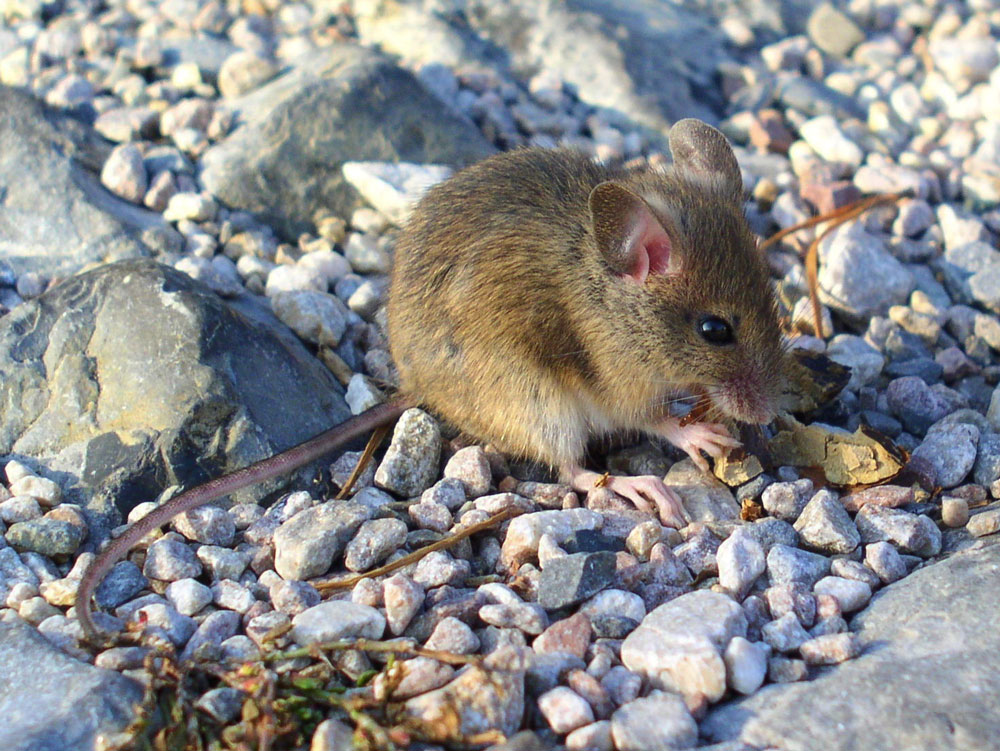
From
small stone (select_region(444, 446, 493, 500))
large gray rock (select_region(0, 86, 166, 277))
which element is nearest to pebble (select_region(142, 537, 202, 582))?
small stone (select_region(444, 446, 493, 500))

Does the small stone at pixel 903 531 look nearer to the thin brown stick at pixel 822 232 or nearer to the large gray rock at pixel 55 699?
the thin brown stick at pixel 822 232

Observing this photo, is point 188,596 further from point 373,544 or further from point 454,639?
point 454,639

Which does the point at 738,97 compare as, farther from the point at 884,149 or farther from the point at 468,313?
the point at 468,313

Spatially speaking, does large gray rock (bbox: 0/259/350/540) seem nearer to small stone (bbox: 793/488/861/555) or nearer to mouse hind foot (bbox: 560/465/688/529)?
mouse hind foot (bbox: 560/465/688/529)

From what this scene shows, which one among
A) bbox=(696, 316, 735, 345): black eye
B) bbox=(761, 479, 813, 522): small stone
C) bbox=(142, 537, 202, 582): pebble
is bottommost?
bbox=(142, 537, 202, 582): pebble

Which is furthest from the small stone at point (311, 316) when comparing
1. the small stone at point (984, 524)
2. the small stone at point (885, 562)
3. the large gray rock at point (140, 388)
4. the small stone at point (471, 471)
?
the small stone at point (984, 524)

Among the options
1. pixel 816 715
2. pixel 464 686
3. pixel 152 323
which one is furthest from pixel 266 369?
pixel 816 715
